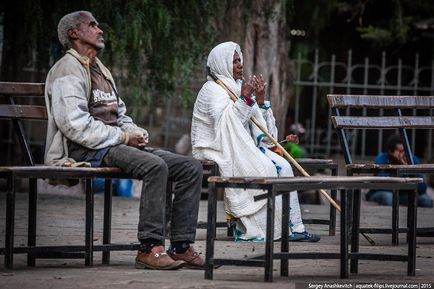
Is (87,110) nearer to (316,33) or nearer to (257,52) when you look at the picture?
(257,52)

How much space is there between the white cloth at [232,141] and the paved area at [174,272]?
29 cm

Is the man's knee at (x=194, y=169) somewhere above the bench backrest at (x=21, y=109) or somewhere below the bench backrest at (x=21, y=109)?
below

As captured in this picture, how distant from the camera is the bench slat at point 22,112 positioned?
730cm

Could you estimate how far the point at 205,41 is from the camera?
13.8 m

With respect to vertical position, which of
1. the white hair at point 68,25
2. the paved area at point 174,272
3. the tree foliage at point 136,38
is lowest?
the paved area at point 174,272

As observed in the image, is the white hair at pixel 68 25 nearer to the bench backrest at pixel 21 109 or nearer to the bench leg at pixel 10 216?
the bench backrest at pixel 21 109

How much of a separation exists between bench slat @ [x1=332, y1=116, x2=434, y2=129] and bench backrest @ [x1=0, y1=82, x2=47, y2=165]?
238 centimetres

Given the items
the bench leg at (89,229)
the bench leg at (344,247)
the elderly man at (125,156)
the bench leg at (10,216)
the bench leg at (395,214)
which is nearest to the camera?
the bench leg at (344,247)

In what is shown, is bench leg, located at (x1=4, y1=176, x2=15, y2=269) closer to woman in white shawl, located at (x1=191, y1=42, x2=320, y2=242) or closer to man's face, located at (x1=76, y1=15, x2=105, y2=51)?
man's face, located at (x1=76, y1=15, x2=105, y2=51)

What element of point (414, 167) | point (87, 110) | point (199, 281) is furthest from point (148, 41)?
point (199, 281)

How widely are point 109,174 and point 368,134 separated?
1441 centimetres

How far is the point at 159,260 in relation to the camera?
671 centimetres

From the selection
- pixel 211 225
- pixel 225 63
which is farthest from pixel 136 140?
pixel 225 63

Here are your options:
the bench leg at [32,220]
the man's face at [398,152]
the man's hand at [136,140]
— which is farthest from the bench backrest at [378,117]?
the man's face at [398,152]
